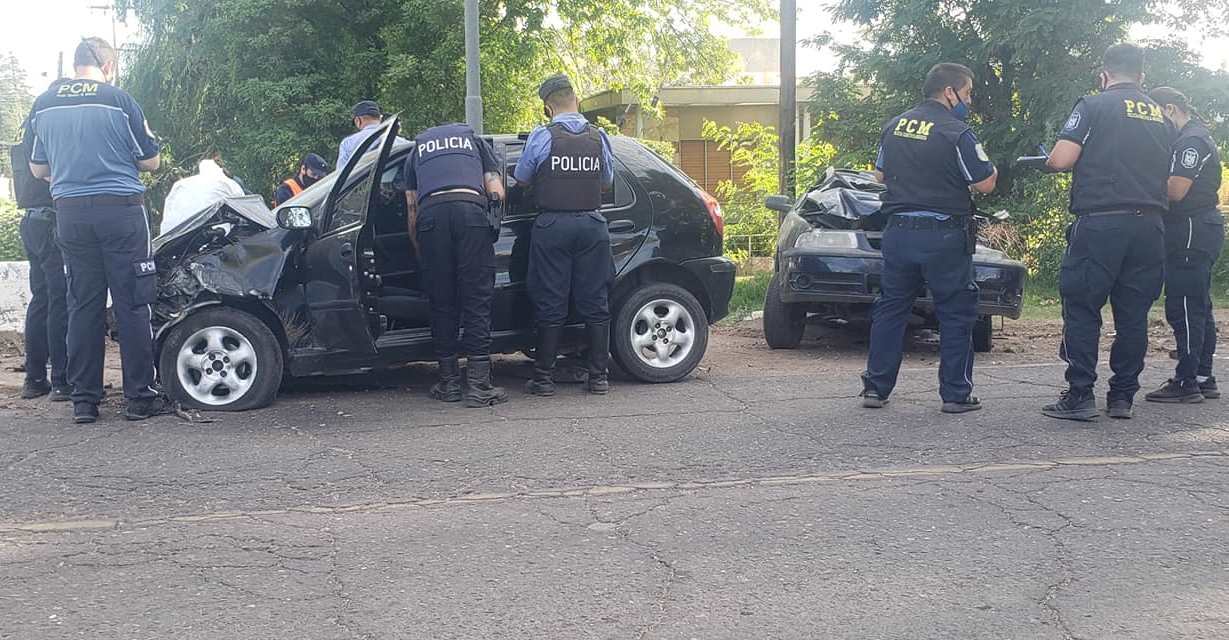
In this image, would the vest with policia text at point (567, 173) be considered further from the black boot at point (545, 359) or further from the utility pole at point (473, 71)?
the utility pole at point (473, 71)

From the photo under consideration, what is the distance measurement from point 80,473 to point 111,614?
195 cm

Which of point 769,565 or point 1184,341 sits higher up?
point 1184,341

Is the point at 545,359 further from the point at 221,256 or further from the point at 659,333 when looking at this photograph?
the point at 221,256

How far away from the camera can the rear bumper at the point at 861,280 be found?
861cm

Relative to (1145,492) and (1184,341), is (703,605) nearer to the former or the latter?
(1145,492)

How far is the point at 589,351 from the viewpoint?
7.32m

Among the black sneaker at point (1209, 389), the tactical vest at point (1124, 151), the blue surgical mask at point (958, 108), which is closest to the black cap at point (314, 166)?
the blue surgical mask at point (958, 108)

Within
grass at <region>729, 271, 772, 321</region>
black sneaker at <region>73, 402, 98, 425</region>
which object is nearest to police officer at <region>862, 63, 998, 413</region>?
black sneaker at <region>73, 402, 98, 425</region>

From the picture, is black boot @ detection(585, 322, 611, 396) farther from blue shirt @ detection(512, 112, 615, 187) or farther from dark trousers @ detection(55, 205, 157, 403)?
dark trousers @ detection(55, 205, 157, 403)

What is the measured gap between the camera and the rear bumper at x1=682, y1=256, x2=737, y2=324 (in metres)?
7.79

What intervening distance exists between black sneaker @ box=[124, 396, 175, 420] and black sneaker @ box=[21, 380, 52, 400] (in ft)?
3.70

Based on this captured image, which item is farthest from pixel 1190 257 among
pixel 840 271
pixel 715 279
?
pixel 715 279

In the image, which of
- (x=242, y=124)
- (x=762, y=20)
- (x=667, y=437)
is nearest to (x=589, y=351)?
(x=667, y=437)

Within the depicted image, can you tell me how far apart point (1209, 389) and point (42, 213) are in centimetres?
691
